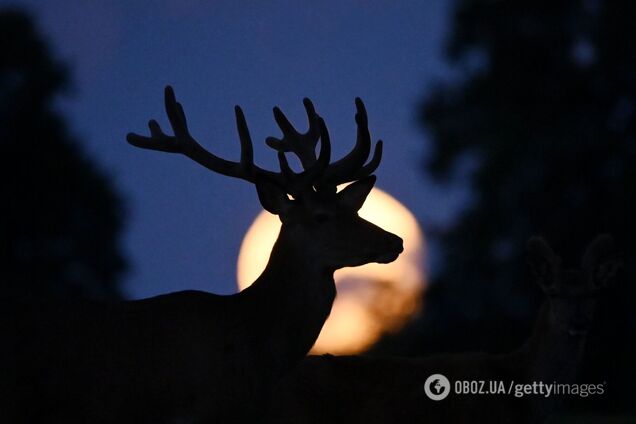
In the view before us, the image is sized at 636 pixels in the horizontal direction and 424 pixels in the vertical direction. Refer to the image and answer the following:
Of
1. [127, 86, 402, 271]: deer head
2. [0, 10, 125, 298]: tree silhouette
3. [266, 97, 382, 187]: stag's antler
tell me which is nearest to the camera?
[127, 86, 402, 271]: deer head

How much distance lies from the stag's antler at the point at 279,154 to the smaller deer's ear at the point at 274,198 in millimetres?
41

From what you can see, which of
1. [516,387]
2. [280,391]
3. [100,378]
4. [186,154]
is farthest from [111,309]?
[516,387]

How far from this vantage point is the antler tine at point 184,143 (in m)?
8.09

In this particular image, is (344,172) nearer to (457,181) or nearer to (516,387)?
(516,387)

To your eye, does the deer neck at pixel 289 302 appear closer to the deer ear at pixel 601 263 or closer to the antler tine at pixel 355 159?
the antler tine at pixel 355 159

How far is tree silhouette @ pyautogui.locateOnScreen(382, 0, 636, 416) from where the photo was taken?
70.6ft

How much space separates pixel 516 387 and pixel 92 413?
3.80m

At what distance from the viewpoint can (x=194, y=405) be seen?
7070 mm

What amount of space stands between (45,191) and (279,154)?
67.6ft

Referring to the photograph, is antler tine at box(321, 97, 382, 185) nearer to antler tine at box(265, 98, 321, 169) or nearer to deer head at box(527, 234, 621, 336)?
antler tine at box(265, 98, 321, 169)

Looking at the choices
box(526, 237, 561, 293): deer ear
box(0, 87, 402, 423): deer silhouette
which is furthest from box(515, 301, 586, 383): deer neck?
box(0, 87, 402, 423): deer silhouette

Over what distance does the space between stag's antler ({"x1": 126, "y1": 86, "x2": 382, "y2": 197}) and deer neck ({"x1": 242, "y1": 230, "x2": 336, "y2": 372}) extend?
364 millimetres

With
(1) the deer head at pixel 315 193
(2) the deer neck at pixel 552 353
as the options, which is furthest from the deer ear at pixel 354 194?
(2) the deer neck at pixel 552 353

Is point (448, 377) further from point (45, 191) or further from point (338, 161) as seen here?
point (45, 191)
